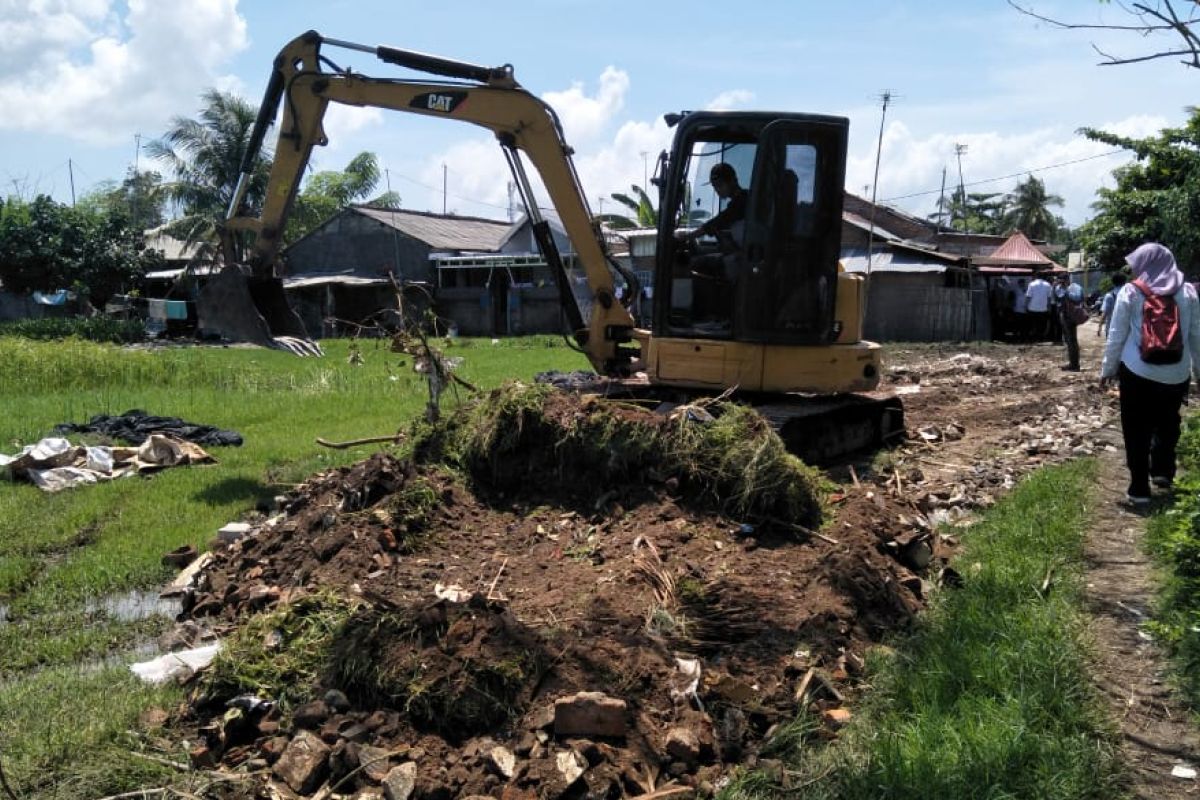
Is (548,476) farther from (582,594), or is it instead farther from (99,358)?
(99,358)

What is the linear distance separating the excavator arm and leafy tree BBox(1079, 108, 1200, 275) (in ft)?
46.8

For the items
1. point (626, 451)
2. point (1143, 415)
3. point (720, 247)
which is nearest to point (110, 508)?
point (626, 451)

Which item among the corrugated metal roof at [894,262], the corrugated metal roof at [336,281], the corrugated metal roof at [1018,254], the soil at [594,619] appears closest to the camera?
the soil at [594,619]

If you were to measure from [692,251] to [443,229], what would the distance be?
3539cm

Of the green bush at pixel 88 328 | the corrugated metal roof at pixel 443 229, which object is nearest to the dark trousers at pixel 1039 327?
the corrugated metal roof at pixel 443 229

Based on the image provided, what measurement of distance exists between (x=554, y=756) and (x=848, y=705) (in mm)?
1456

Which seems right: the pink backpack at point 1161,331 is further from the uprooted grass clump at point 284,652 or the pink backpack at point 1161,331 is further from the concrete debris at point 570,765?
the uprooted grass clump at point 284,652

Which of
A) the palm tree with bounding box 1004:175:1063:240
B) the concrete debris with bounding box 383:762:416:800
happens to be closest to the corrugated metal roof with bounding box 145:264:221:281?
the concrete debris with bounding box 383:762:416:800

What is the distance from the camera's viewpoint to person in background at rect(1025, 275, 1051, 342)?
27844 millimetres

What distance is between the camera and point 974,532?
6.95 m

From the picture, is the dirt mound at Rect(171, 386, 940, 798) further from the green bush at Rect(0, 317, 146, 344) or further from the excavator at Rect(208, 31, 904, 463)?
the green bush at Rect(0, 317, 146, 344)

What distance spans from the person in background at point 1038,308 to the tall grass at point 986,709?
24.3 meters

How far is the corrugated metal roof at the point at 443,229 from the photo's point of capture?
131ft

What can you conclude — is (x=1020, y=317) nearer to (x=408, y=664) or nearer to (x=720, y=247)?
(x=720, y=247)
